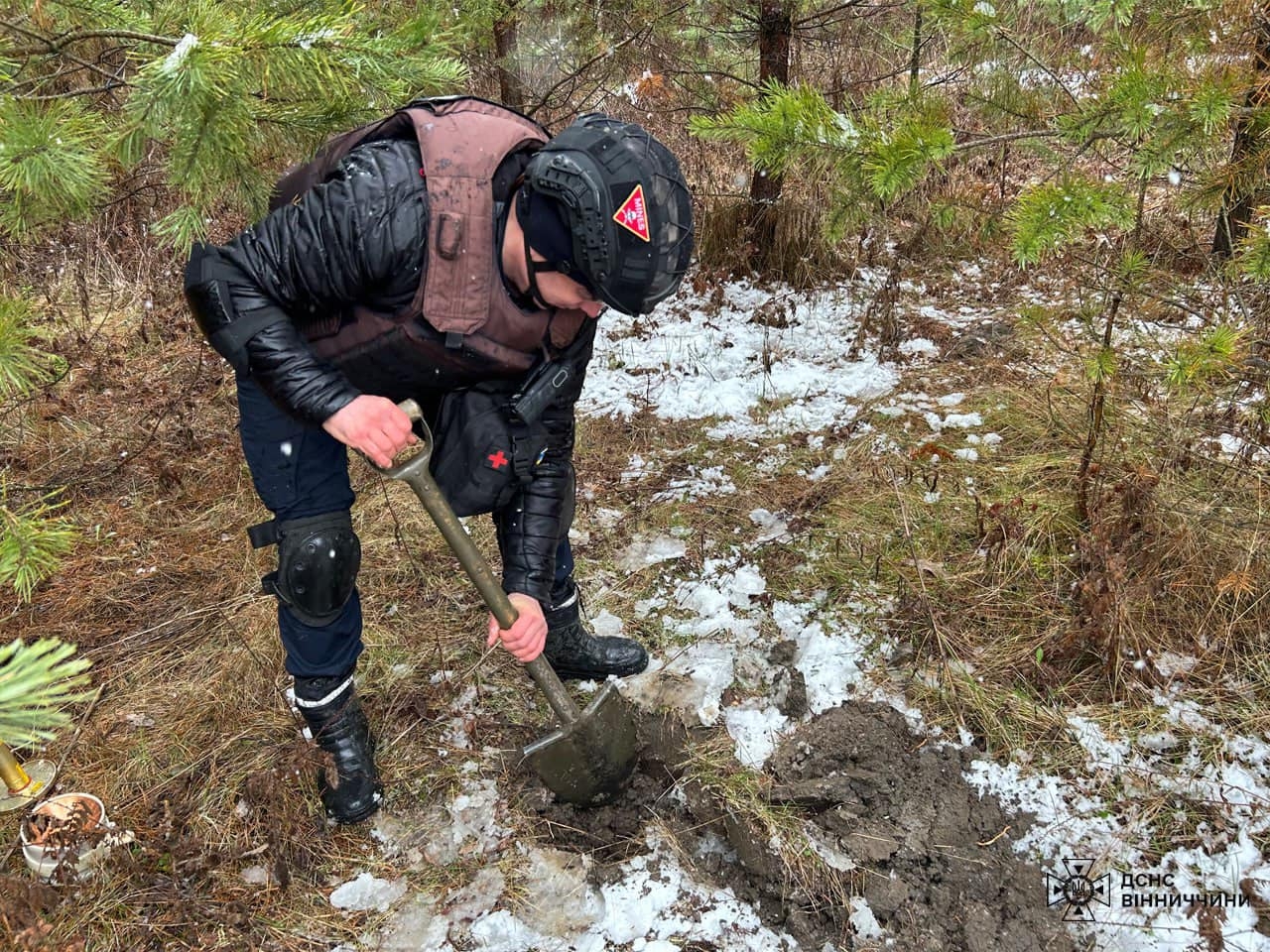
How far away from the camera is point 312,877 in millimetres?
2146

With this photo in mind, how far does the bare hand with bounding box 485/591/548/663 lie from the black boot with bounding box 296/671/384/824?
0.53 meters

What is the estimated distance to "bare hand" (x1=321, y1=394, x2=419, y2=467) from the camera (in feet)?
5.79

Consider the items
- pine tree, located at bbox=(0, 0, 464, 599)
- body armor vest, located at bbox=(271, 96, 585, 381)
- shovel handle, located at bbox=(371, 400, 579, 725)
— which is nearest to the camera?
pine tree, located at bbox=(0, 0, 464, 599)

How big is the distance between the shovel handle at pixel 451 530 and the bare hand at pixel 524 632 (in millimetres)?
23

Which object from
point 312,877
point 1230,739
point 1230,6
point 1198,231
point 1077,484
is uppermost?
point 1230,6

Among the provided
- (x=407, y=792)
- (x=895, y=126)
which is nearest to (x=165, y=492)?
(x=407, y=792)

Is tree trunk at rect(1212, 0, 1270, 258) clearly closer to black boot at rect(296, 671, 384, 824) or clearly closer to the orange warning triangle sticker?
the orange warning triangle sticker

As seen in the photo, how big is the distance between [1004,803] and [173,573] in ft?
10.7

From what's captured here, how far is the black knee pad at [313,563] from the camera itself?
6.61 feet

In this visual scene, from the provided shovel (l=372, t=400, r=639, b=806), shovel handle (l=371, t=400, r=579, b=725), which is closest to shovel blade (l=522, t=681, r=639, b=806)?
shovel (l=372, t=400, r=639, b=806)

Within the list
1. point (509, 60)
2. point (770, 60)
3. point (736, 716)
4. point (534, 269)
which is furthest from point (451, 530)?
point (509, 60)

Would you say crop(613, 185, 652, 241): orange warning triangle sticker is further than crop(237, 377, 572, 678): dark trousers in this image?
No

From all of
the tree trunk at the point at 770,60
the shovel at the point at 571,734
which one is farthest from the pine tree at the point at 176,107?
the tree trunk at the point at 770,60

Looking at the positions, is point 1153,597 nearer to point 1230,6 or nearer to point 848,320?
point 1230,6
